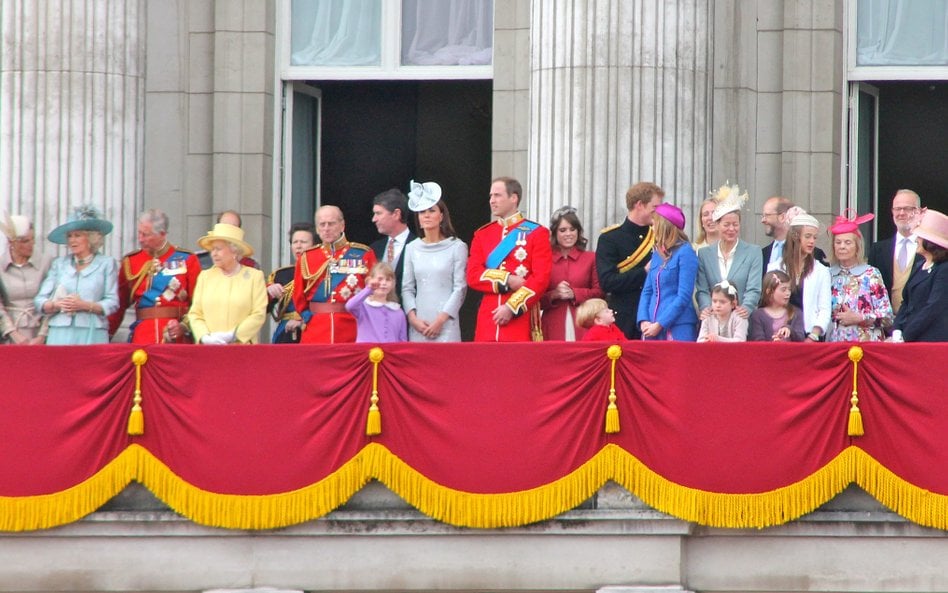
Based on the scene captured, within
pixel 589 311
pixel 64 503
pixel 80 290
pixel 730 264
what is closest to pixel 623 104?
pixel 730 264

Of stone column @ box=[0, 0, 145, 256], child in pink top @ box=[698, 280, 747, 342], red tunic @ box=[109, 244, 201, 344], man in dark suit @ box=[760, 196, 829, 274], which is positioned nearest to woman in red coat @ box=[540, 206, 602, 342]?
child in pink top @ box=[698, 280, 747, 342]

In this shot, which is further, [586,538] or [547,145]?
[547,145]

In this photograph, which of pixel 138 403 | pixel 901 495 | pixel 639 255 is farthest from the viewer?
pixel 639 255

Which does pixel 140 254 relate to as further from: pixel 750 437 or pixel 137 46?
pixel 750 437

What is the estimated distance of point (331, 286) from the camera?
14.0 m

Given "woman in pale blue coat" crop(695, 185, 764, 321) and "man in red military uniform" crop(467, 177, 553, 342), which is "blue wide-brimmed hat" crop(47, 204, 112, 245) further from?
"woman in pale blue coat" crop(695, 185, 764, 321)

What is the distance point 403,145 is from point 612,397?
23.7ft

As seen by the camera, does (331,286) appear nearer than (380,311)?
No

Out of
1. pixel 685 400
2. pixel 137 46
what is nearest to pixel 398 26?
pixel 137 46

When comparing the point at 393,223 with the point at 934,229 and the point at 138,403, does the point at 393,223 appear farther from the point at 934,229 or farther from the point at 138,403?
the point at 934,229

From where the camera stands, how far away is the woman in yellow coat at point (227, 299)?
13570 millimetres

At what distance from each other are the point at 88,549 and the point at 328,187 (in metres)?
6.54

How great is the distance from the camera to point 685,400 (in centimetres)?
1229

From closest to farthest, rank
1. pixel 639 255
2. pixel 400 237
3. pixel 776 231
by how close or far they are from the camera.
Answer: pixel 639 255
pixel 776 231
pixel 400 237
